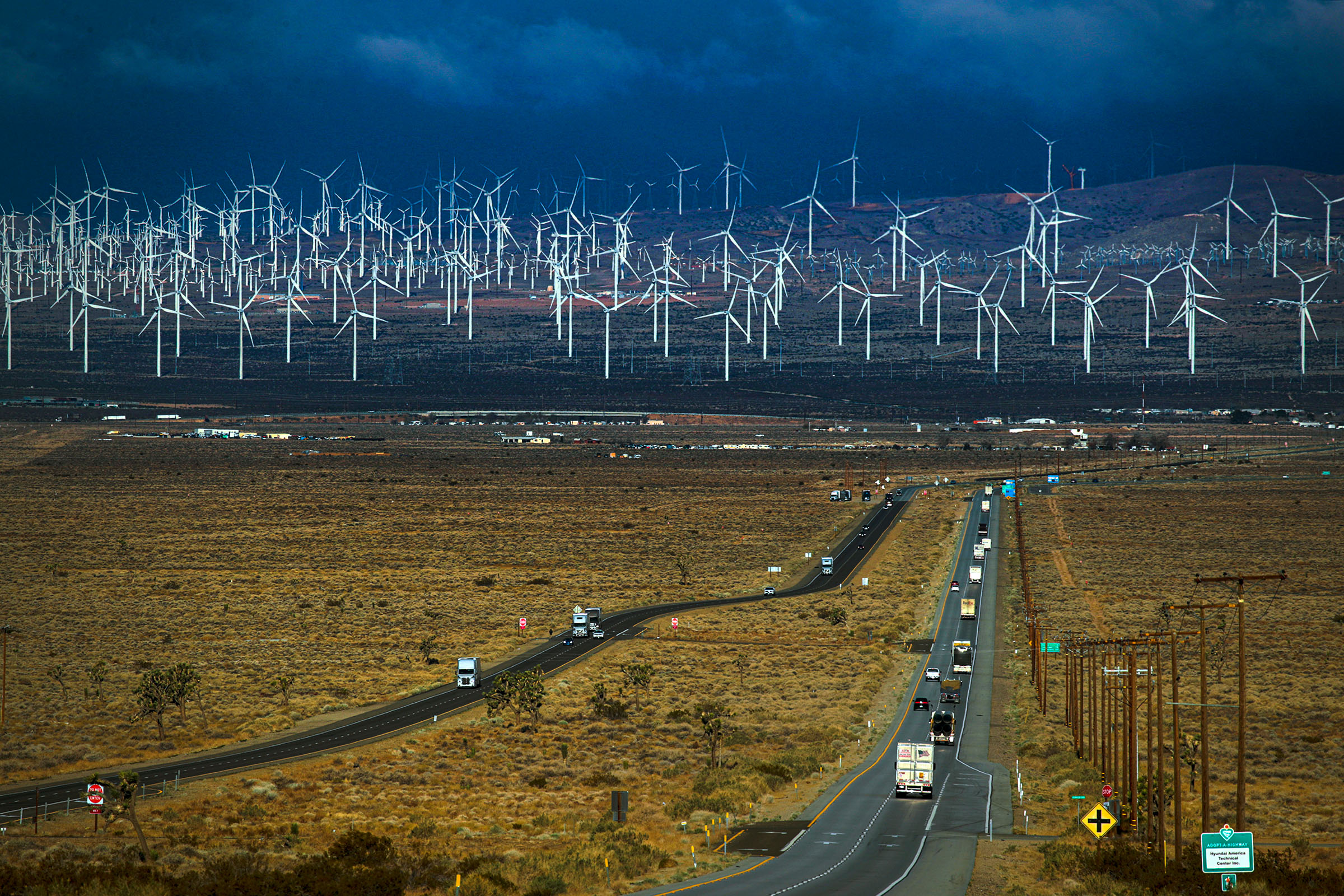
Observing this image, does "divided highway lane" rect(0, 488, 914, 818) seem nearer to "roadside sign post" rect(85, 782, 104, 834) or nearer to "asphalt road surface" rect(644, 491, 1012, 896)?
"roadside sign post" rect(85, 782, 104, 834)

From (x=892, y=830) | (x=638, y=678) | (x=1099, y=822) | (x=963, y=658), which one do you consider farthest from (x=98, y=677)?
(x=1099, y=822)

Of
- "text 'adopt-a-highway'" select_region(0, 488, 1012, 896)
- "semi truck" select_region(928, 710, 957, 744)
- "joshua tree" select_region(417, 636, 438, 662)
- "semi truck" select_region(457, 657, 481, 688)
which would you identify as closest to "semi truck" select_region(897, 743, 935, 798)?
"text 'adopt-a-highway'" select_region(0, 488, 1012, 896)

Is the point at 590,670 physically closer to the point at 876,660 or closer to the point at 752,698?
the point at 752,698

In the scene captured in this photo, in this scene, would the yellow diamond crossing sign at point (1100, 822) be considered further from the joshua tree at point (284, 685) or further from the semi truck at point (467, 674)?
the joshua tree at point (284, 685)

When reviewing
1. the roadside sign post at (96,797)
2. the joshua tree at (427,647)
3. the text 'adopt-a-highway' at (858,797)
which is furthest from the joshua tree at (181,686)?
the joshua tree at (427,647)

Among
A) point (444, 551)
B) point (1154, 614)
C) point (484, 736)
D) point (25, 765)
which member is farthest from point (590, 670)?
point (444, 551)

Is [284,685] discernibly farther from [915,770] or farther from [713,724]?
[915,770]
